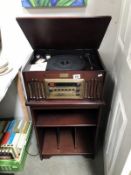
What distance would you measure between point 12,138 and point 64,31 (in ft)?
3.42

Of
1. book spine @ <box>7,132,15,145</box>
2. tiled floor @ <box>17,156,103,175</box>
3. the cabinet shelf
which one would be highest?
the cabinet shelf

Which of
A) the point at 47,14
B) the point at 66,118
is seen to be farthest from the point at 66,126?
the point at 47,14

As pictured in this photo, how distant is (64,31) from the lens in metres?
1.13

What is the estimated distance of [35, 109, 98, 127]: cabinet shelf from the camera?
1.30 meters

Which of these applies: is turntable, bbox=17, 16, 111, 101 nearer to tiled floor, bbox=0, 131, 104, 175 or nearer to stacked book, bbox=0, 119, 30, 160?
stacked book, bbox=0, 119, 30, 160

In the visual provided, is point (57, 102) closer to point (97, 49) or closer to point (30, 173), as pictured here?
point (97, 49)

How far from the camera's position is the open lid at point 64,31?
39.9 inches

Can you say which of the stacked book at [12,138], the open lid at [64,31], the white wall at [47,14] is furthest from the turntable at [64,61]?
the stacked book at [12,138]

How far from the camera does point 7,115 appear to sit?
1851 millimetres

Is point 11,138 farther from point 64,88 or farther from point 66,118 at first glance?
point 64,88

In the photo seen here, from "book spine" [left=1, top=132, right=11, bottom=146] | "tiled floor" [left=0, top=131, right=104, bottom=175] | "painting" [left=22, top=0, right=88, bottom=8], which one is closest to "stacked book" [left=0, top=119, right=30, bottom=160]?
"book spine" [left=1, top=132, right=11, bottom=146]

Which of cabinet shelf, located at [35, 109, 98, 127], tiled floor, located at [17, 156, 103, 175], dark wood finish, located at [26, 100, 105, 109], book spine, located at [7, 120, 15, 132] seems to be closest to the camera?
dark wood finish, located at [26, 100, 105, 109]

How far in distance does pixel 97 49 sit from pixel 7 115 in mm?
1191

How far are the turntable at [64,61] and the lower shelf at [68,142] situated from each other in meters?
0.56
